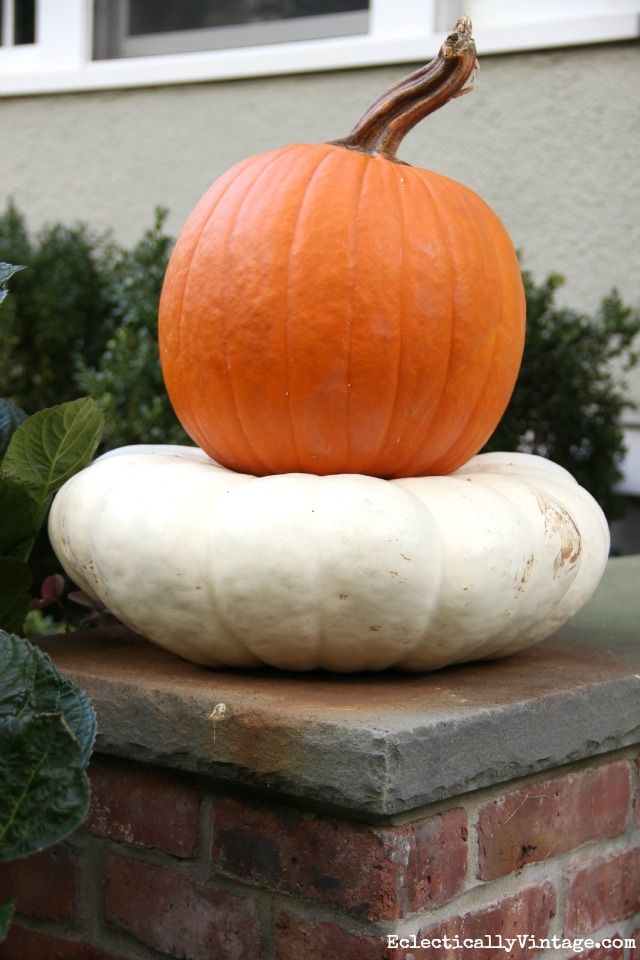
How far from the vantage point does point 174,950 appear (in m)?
1.24

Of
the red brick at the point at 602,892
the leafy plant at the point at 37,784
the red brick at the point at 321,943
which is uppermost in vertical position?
the leafy plant at the point at 37,784

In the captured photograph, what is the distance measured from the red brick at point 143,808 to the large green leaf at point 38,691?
0.26 m

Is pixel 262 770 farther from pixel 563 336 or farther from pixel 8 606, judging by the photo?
pixel 563 336

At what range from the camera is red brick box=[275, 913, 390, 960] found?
109 cm

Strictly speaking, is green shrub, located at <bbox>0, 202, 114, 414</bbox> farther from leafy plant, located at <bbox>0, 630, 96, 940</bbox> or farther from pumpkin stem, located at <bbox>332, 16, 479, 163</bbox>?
leafy plant, located at <bbox>0, 630, 96, 940</bbox>

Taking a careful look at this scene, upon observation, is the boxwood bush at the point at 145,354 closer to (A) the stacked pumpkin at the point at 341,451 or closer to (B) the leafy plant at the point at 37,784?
(A) the stacked pumpkin at the point at 341,451

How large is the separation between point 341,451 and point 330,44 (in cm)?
295

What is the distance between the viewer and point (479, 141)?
3.76m

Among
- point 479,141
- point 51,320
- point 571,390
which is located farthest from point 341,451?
point 479,141

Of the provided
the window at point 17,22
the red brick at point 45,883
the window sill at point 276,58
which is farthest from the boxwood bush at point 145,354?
the red brick at point 45,883

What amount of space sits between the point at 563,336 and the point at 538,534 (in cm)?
209

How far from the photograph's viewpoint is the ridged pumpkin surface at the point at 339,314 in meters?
1.33

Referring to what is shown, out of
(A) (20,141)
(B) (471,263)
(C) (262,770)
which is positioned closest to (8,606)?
(C) (262,770)

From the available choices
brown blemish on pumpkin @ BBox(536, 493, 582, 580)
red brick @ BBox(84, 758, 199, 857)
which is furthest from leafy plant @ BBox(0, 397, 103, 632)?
brown blemish on pumpkin @ BBox(536, 493, 582, 580)
